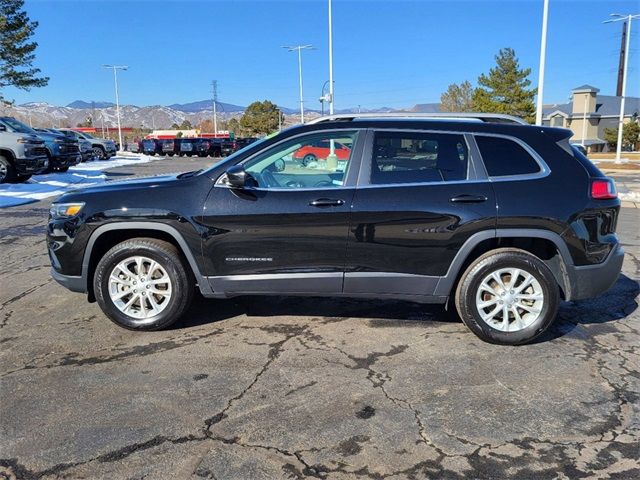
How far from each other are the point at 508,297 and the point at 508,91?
4427 centimetres

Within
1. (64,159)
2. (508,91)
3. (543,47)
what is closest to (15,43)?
(64,159)

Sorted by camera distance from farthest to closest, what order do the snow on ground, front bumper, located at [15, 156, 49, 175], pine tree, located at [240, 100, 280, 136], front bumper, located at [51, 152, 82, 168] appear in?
1. pine tree, located at [240, 100, 280, 136]
2. front bumper, located at [51, 152, 82, 168]
3. front bumper, located at [15, 156, 49, 175]
4. the snow on ground

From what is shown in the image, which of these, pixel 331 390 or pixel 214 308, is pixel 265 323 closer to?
pixel 214 308

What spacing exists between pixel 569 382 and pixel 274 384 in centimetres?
201

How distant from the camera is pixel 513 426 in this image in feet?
9.98

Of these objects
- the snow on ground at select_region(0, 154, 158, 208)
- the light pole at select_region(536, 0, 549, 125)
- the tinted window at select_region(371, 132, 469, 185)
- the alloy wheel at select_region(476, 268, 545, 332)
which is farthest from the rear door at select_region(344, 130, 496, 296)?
the light pole at select_region(536, 0, 549, 125)

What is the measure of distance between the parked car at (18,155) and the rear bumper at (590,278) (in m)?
14.9

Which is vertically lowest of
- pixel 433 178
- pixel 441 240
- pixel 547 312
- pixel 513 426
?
pixel 513 426

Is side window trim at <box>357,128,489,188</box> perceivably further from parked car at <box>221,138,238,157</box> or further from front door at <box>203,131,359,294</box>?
parked car at <box>221,138,238,157</box>

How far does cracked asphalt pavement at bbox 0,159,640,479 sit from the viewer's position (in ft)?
8.95

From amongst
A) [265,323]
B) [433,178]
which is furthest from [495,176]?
[265,323]

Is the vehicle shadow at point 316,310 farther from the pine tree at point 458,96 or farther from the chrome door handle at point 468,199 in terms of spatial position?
the pine tree at point 458,96

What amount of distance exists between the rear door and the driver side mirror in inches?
34.9

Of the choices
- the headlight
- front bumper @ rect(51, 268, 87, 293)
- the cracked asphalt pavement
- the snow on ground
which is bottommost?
the cracked asphalt pavement
